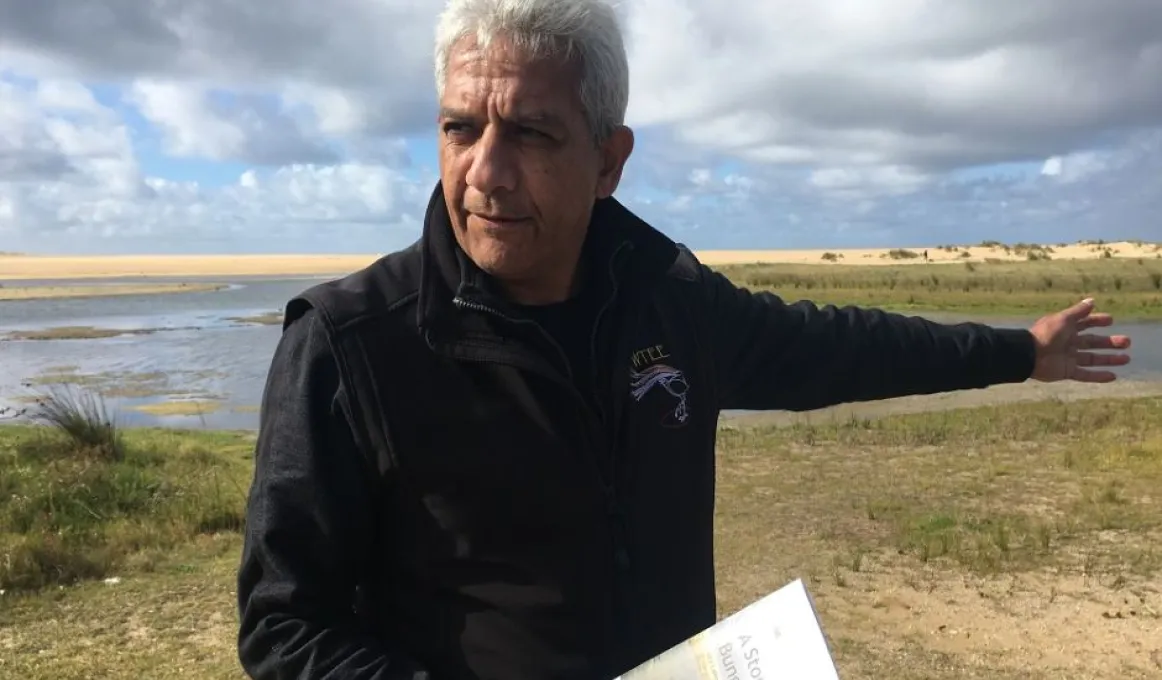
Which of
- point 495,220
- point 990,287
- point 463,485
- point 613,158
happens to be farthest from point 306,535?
point 990,287

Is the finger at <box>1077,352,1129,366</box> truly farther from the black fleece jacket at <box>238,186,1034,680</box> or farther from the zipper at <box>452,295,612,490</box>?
the zipper at <box>452,295,612,490</box>

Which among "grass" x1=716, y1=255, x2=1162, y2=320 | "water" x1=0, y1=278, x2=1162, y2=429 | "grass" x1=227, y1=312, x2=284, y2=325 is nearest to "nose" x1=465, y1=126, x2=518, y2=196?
"water" x1=0, y1=278, x2=1162, y2=429

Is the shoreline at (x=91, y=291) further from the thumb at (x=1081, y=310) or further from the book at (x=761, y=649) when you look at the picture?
the book at (x=761, y=649)

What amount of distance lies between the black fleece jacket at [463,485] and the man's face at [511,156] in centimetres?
9

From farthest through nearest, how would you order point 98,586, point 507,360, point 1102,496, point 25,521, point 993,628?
1. point 1102,496
2. point 25,521
3. point 98,586
4. point 993,628
5. point 507,360

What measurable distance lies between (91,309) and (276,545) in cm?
4670

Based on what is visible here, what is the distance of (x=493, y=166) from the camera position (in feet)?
5.84

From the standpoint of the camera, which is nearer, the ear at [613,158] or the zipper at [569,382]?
the zipper at [569,382]

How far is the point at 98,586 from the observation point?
691cm

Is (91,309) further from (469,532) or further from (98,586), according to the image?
(469,532)

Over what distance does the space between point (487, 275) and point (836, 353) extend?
3.41ft

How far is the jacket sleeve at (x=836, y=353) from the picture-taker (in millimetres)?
2369

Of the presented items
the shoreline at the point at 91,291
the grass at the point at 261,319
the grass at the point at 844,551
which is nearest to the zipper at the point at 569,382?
the grass at the point at 844,551

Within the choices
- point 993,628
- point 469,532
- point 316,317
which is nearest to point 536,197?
point 316,317
